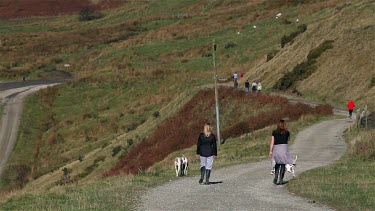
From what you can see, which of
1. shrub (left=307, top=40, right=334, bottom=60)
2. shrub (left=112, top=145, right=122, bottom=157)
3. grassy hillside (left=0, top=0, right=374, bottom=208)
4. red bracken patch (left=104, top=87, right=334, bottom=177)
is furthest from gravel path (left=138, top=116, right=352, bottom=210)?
shrub (left=307, top=40, right=334, bottom=60)

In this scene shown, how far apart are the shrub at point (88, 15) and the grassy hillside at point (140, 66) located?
10391mm

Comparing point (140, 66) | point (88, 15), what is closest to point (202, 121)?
point (140, 66)

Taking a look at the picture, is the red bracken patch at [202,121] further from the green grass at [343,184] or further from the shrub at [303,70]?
the green grass at [343,184]

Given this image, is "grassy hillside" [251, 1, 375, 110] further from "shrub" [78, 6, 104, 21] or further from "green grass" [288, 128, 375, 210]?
"shrub" [78, 6, 104, 21]

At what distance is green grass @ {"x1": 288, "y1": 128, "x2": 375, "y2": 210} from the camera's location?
1905cm

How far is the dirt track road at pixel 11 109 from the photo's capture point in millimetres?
65719

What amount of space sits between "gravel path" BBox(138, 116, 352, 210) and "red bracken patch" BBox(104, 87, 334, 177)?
15.6 meters

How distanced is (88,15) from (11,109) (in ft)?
333

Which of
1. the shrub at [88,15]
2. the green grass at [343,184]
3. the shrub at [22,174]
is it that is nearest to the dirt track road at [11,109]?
the shrub at [22,174]

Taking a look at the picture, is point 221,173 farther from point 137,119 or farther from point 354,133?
point 137,119

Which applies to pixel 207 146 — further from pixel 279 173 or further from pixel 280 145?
pixel 279 173

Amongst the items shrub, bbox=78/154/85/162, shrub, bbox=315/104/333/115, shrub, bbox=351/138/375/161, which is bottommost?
shrub, bbox=78/154/85/162

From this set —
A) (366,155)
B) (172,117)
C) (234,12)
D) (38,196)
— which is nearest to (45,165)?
(172,117)

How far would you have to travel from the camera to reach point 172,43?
4685 inches
